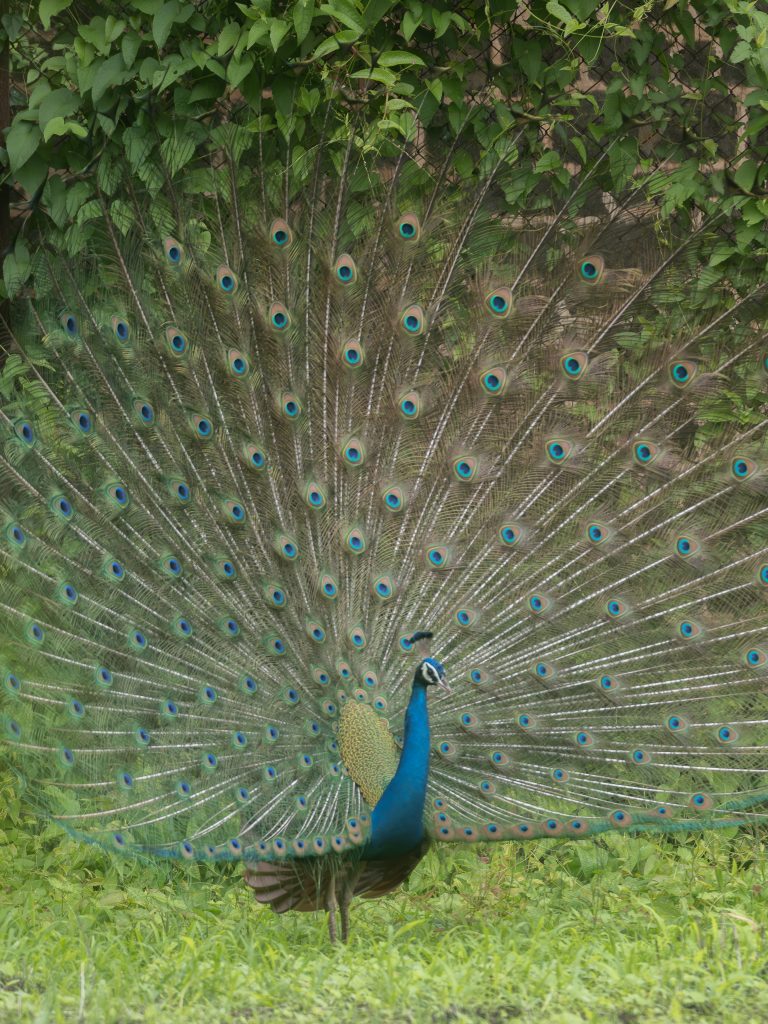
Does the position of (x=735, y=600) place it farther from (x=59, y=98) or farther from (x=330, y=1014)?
(x=59, y=98)

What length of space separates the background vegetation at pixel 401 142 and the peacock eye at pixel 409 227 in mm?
186

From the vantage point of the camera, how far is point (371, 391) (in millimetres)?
3676

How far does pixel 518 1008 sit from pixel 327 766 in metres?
1.01

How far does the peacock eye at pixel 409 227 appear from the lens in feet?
11.6

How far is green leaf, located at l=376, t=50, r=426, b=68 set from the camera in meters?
3.85

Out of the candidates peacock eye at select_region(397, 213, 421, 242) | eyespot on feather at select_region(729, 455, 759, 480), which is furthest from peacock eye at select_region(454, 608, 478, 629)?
peacock eye at select_region(397, 213, 421, 242)

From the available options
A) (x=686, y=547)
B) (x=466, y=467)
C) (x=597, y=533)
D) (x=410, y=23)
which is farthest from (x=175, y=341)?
(x=686, y=547)

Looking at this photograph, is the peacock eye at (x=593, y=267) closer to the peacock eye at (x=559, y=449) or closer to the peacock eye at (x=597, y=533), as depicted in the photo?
the peacock eye at (x=559, y=449)

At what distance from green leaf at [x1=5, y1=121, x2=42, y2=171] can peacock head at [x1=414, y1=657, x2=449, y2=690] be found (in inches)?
83.3

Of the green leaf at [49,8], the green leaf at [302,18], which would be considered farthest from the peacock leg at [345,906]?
the green leaf at [49,8]

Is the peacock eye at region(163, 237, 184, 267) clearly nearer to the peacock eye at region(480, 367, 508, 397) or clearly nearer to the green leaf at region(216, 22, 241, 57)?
the green leaf at region(216, 22, 241, 57)

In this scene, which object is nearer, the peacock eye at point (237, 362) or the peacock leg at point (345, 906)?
the peacock leg at point (345, 906)

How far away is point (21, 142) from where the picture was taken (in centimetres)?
417

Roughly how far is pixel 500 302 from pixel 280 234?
0.64 metres
